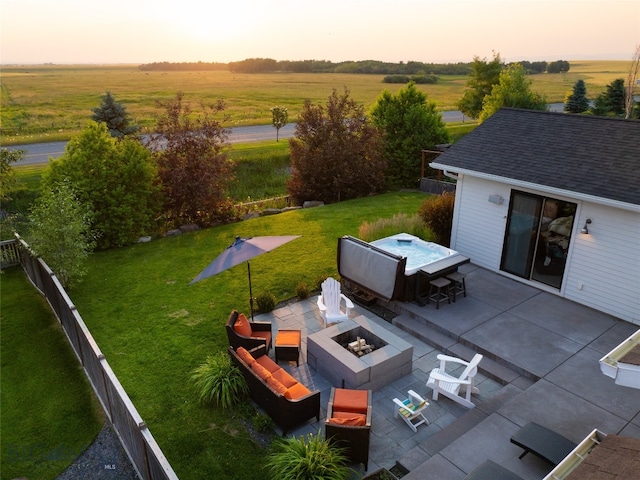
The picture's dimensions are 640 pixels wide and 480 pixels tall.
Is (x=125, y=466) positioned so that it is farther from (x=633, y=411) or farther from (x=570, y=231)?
(x=570, y=231)

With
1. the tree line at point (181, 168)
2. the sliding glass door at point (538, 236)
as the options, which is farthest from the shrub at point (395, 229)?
the tree line at point (181, 168)

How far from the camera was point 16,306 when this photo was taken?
10.7m

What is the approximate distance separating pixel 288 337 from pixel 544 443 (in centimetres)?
442

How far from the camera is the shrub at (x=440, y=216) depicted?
12.5 metres

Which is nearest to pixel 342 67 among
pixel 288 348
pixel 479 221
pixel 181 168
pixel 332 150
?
pixel 332 150

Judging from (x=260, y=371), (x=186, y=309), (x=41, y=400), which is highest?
(x=260, y=371)

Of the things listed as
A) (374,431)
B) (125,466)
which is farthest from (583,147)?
(125,466)

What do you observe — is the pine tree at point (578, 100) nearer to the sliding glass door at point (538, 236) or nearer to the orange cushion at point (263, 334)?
the sliding glass door at point (538, 236)

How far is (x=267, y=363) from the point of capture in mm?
7383

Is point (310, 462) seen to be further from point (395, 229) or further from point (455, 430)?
point (395, 229)

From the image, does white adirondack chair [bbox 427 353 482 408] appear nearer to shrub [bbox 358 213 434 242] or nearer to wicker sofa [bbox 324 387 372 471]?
wicker sofa [bbox 324 387 372 471]

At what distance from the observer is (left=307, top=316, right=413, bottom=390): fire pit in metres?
7.16

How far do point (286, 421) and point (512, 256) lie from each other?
720 centimetres

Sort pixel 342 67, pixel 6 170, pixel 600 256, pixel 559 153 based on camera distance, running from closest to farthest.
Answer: pixel 600 256
pixel 559 153
pixel 6 170
pixel 342 67
